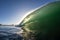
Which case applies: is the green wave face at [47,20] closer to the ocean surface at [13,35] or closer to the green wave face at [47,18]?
the green wave face at [47,18]

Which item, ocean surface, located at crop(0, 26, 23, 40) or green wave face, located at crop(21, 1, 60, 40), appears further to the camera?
ocean surface, located at crop(0, 26, 23, 40)

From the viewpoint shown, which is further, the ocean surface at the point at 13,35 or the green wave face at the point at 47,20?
the ocean surface at the point at 13,35

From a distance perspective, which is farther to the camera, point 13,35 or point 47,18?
point 13,35

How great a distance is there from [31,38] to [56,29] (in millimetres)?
236

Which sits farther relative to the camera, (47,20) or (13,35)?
(13,35)

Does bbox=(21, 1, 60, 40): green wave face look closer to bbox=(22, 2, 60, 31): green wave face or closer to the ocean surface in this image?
bbox=(22, 2, 60, 31): green wave face

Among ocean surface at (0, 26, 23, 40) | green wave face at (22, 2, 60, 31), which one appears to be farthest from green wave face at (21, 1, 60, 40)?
ocean surface at (0, 26, 23, 40)

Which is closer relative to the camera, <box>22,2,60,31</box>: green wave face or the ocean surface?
<box>22,2,60,31</box>: green wave face

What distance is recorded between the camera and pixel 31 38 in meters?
0.93

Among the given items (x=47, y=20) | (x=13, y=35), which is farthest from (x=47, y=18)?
(x=13, y=35)

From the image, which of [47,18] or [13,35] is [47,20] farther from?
[13,35]

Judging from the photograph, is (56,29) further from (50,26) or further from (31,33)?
(31,33)

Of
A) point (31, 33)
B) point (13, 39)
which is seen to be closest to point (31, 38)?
point (31, 33)

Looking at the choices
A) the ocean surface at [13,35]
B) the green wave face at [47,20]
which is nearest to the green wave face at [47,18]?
the green wave face at [47,20]
